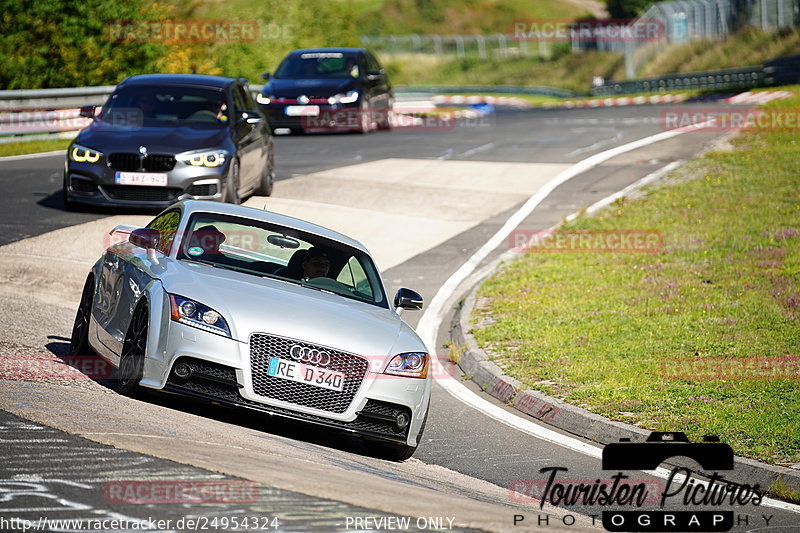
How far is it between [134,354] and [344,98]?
20.0 metres

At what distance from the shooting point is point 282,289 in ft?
26.7

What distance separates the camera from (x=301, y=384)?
24.6 feet

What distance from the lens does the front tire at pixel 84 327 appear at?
30.6 ft

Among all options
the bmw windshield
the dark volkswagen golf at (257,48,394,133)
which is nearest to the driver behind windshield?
the bmw windshield

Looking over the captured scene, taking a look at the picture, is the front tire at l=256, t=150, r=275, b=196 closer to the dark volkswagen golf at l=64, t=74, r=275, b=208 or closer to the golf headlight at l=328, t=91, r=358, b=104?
the dark volkswagen golf at l=64, t=74, r=275, b=208

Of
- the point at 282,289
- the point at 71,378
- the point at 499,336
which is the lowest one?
the point at 499,336

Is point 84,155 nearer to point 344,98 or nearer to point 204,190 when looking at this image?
point 204,190

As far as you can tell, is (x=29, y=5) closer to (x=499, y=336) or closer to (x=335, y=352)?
(x=499, y=336)

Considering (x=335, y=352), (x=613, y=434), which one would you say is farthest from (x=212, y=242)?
(x=613, y=434)

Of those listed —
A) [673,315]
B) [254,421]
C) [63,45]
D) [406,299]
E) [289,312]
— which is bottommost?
[673,315]

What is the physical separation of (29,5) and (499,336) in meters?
22.5

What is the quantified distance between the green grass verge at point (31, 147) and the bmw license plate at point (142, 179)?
844 cm

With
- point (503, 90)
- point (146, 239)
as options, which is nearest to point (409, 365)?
point (146, 239)

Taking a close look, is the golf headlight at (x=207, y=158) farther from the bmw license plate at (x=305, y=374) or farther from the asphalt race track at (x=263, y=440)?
the bmw license plate at (x=305, y=374)
